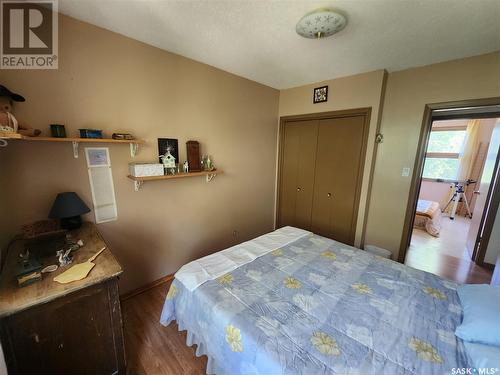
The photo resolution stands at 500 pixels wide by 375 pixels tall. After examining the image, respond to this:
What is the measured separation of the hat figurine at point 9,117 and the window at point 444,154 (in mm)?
7169

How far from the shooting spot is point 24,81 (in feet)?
4.54

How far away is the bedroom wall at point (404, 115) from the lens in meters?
1.94

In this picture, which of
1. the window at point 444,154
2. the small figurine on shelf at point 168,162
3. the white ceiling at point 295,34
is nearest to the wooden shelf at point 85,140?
the small figurine on shelf at point 168,162

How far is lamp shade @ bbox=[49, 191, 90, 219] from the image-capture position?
1.44m

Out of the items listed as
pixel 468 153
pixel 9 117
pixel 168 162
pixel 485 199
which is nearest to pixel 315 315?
pixel 168 162

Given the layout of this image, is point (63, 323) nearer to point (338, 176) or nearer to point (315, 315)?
point (315, 315)

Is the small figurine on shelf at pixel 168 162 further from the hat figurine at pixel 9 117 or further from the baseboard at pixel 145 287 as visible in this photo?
the baseboard at pixel 145 287

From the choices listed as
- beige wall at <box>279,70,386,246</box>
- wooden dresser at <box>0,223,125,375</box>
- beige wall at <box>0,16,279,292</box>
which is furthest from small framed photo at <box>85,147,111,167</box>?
beige wall at <box>279,70,386,246</box>

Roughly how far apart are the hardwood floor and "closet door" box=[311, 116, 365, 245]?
7.32ft

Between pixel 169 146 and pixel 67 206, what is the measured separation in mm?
988

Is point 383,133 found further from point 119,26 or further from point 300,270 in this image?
point 119,26

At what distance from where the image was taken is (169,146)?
2.11 m

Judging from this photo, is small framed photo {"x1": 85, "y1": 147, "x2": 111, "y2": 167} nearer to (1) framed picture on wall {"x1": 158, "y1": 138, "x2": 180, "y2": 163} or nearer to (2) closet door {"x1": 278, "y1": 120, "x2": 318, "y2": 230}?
(1) framed picture on wall {"x1": 158, "y1": 138, "x2": 180, "y2": 163}

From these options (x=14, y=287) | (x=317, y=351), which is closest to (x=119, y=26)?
(x=14, y=287)
